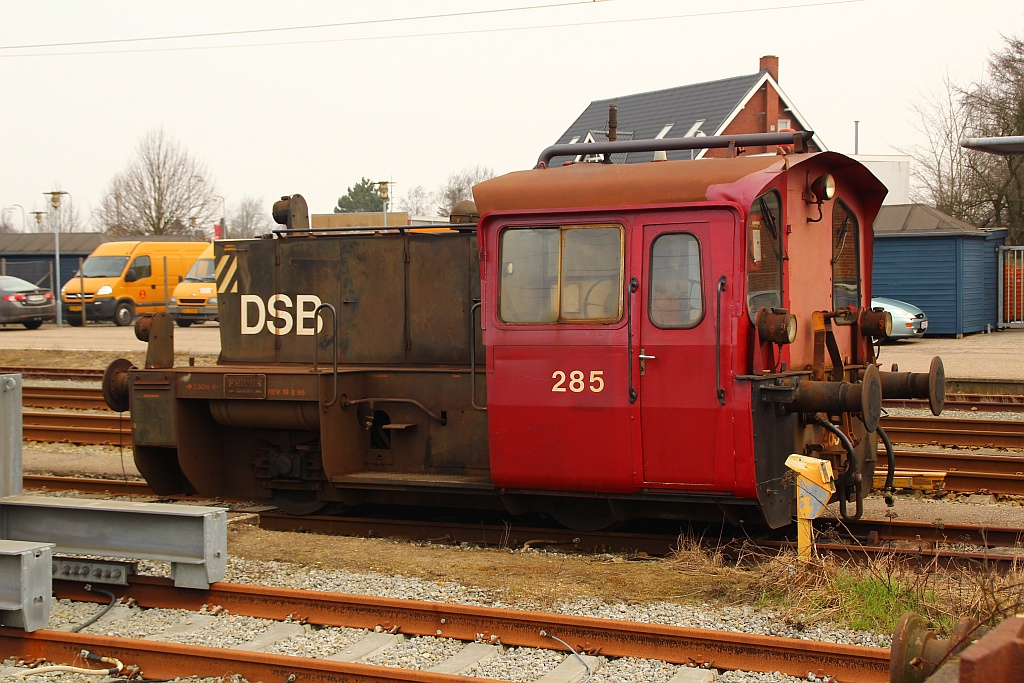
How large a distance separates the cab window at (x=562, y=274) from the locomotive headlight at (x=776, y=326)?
0.93 m

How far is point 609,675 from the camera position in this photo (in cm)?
500

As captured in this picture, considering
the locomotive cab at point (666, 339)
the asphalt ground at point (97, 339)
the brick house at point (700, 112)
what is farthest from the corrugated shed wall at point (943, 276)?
the locomotive cab at point (666, 339)

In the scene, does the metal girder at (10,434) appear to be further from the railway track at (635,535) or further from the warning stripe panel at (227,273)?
the warning stripe panel at (227,273)

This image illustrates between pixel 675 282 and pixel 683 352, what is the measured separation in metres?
0.47

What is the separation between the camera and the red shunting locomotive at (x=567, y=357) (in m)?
6.70

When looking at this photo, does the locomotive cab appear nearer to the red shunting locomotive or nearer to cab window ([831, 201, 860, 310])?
the red shunting locomotive

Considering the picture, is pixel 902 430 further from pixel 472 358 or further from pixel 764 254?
pixel 472 358

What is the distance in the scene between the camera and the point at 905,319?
2473 centimetres

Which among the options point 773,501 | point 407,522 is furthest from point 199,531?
point 773,501

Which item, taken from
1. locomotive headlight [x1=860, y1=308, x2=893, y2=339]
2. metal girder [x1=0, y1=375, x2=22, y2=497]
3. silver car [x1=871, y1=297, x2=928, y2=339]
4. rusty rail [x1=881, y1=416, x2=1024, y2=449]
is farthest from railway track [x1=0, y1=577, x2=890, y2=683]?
silver car [x1=871, y1=297, x2=928, y2=339]

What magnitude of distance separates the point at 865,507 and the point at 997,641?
23.6 ft

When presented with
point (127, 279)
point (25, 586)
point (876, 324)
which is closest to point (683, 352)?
point (876, 324)

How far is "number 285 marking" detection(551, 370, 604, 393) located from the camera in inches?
275

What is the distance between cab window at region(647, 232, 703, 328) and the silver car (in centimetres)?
1902
